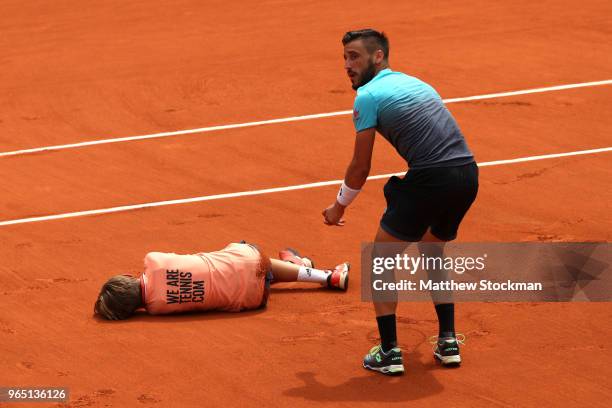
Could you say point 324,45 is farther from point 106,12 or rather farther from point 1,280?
point 1,280

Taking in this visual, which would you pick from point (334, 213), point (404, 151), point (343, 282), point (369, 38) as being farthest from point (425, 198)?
point (343, 282)

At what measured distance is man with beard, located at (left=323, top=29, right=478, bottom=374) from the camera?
8.30 meters

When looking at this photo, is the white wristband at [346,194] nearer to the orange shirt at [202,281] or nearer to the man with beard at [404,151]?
the man with beard at [404,151]

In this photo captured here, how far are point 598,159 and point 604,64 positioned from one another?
12.9 ft

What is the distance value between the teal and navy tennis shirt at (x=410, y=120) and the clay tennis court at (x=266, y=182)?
161cm

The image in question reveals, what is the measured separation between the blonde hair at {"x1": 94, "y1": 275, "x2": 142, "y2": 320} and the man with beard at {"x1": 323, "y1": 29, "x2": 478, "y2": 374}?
2.10 meters

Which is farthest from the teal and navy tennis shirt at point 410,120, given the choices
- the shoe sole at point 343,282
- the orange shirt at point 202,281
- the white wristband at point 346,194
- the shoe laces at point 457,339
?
the shoe sole at point 343,282

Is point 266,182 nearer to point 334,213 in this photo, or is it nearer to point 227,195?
point 227,195

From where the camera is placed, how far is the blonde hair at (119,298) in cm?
977

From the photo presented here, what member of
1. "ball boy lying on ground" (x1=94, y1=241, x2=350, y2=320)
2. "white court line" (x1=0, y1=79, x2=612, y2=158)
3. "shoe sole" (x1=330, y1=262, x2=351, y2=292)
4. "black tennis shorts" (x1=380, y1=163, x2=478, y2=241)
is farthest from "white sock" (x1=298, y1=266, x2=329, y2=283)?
"white court line" (x1=0, y1=79, x2=612, y2=158)

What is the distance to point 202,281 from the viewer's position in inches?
385

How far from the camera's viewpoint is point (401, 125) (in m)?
8.33

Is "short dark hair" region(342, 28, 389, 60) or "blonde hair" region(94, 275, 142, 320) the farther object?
"blonde hair" region(94, 275, 142, 320)

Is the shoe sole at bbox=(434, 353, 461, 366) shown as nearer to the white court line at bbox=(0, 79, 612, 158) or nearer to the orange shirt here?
the orange shirt
